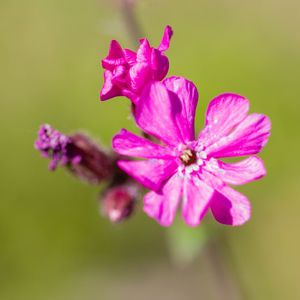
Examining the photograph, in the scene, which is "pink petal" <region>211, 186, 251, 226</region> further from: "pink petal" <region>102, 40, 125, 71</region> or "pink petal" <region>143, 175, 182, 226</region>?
"pink petal" <region>102, 40, 125, 71</region>

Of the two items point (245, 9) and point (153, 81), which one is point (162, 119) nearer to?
point (153, 81)

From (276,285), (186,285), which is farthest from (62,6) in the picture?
(276,285)

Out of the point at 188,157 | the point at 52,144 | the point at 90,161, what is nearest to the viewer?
the point at 188,157

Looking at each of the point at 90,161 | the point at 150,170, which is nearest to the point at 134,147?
the point at 150,170

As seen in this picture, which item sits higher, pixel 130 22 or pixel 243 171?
pixel 130 22

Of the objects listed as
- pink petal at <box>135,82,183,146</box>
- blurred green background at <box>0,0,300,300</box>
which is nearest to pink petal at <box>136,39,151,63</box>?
pink petal at <box>135,82,183,146</box>

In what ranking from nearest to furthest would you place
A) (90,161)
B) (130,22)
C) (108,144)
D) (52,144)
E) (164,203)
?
1. (164,203)
2. (52,144)
3. (90,161)
4. (130,22)
5. (108,144)

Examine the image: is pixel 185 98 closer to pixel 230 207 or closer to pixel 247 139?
pixel 247 139
